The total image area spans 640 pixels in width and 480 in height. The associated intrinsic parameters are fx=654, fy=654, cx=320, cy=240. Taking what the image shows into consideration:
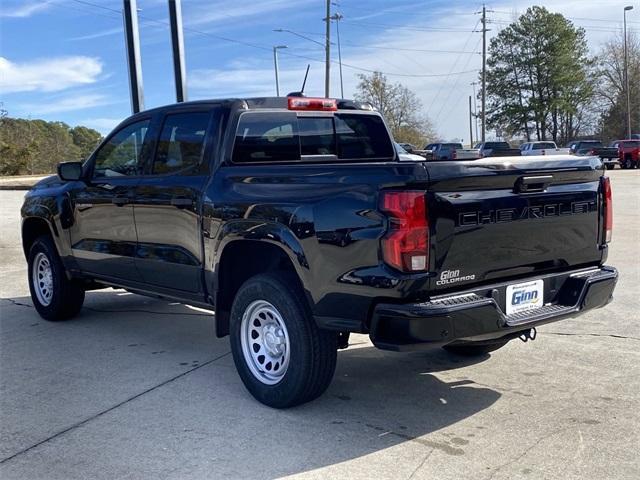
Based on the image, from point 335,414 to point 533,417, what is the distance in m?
1.20

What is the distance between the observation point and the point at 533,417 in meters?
3.97

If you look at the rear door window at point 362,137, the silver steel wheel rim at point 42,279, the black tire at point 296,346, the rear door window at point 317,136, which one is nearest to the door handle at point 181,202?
the black tire at point 296,346

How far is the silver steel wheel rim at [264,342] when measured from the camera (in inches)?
164

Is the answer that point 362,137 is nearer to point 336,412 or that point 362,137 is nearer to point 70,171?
point 336,412

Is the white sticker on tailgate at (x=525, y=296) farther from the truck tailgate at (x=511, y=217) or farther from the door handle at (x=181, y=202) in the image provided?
the door handle at (x=181, y=202)

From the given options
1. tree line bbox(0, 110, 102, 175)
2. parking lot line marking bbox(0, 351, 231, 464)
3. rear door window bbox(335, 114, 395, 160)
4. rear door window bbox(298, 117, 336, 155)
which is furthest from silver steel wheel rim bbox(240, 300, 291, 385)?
tree line bbox(0, 110, 102, 175)

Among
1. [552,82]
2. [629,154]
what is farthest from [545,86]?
[629,154]

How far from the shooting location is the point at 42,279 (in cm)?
680

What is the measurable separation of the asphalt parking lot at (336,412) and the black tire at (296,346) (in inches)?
5.4

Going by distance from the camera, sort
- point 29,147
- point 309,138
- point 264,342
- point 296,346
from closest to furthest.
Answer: point 296,346 → point 264,342 → point 309,138 → point 29,147

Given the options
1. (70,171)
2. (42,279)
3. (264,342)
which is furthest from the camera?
(42,279)

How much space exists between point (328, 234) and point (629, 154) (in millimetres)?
39393

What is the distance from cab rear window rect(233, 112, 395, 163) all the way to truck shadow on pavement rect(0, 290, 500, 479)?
1.65 metres

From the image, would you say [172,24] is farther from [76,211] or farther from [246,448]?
[246,448]
